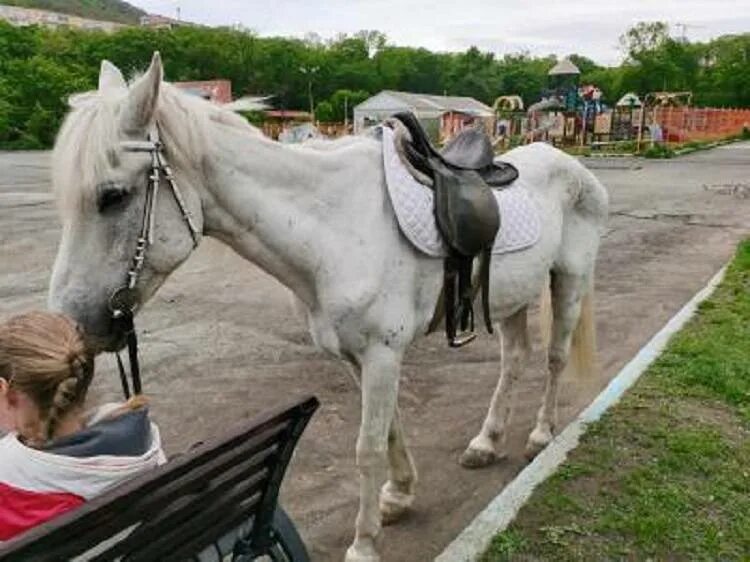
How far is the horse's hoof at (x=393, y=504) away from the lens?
11.5 ft

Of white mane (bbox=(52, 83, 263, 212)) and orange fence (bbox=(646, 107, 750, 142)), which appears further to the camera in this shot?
orange fence (bbox=(646, 107, 750, 142))

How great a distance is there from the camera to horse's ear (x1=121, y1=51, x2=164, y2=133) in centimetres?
229

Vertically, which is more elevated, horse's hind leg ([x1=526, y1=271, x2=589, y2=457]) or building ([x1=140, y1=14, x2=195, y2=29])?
building ([x1=140, y1=14, x2=195, y2=29])

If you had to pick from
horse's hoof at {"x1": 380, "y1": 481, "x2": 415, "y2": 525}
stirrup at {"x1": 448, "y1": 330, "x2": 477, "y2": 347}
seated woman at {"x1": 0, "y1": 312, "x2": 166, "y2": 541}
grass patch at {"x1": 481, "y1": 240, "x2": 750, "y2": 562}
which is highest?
seated woman at {"x1": 0, "y1": 312, "x2": 166, "y2": 541}

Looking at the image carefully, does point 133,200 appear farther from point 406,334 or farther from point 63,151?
point 406,334

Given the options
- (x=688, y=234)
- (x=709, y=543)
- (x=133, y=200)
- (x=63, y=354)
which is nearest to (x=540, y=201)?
(x=709, y=543)

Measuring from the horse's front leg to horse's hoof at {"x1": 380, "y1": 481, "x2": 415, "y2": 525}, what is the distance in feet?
1.16

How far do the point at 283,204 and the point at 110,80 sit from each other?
27.3 inches

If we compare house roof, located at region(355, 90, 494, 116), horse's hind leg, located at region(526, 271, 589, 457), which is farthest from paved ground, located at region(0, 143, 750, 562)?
house roof, located at region(355, 90, 494, 116)

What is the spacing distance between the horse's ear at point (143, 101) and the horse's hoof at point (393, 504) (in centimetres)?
193

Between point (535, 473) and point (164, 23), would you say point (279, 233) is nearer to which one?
point (535, 473)

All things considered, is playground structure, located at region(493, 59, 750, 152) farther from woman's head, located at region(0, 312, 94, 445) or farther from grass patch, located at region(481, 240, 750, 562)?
woman's head, located at region(0, 312, 94, 445)

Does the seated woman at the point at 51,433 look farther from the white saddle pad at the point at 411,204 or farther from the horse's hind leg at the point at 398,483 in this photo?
the horse's hind leg at the point at 398,483

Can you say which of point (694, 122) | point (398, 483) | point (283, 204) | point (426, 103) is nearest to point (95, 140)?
point (283, 204)
